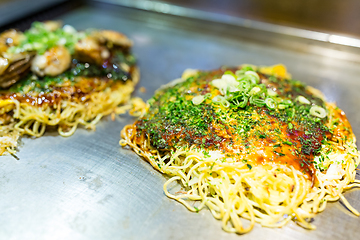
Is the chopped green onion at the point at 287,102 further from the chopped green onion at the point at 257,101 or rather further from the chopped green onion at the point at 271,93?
the chopped green onion at the point at 257,101

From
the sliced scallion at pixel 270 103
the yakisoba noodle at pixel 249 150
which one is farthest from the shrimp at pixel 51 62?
the sliced scallion at pixel 270 103

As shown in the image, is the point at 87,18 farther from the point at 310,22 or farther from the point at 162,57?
the point at 310,22

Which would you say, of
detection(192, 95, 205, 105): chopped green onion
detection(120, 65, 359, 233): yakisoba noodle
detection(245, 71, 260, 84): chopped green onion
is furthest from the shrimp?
detection(245, 71, 260, 84): chopped green onion

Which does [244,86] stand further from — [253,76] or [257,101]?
[253,76]

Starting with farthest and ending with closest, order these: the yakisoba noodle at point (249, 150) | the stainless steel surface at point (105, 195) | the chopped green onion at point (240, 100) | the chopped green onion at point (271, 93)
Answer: the chopped green onion at point (271, 93) → the chopped green onion at point (240, 100) → the yakisoba noodle at point (249, 150) → the stainless steel surface at point (105, 195)

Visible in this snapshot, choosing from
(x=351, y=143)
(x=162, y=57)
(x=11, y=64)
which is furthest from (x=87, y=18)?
(x=351, y=143)

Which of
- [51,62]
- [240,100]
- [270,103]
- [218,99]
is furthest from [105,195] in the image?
[51,62]
